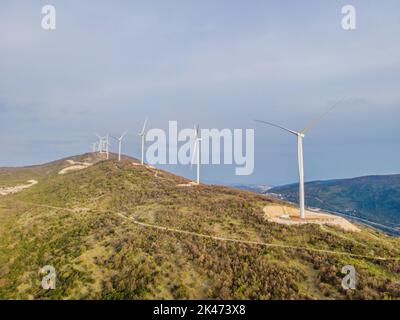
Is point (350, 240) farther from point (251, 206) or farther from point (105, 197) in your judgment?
point (105, 197)

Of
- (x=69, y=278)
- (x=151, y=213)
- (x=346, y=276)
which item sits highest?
(x=151, y=213)

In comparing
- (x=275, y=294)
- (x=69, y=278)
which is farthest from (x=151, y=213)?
(x=275, y=294)

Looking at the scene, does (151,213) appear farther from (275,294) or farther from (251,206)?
(275,294)

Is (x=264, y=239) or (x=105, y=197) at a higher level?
(x=105, y=197)
